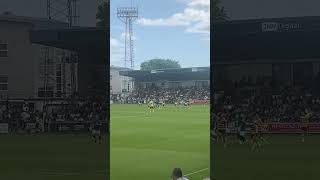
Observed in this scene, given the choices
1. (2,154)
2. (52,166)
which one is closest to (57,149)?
(2,154)

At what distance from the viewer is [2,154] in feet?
76.8

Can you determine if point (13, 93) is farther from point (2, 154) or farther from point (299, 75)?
point (299, 75)

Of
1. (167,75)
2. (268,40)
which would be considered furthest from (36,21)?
(167,75)

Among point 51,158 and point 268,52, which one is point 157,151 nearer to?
point 51,158

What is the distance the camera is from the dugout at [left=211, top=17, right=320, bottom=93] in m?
30.0

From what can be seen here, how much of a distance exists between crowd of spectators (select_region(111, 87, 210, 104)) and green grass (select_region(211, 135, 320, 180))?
36.3 metres

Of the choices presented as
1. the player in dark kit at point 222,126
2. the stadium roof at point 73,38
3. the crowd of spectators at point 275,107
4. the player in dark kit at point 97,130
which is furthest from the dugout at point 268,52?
the player in dark kit at point 97,130

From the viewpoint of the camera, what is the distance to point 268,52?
103 feet

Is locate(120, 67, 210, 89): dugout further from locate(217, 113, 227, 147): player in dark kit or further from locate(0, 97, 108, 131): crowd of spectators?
locate(217, 113, 227, 147): player in dark kit

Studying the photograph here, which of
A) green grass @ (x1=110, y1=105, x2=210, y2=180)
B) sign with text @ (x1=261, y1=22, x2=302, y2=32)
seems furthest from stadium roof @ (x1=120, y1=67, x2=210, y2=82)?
sign with text @ (x1=261, y1=22, x2=302, y2=32)

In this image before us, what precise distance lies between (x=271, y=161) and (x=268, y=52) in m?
12.5

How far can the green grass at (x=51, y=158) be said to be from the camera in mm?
17281

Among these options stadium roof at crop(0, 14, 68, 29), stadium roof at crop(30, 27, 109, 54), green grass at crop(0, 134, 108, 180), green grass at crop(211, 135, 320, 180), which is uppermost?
stadium roof at crop(0, 14, 68, 29)

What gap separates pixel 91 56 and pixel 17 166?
13823 millimetres
